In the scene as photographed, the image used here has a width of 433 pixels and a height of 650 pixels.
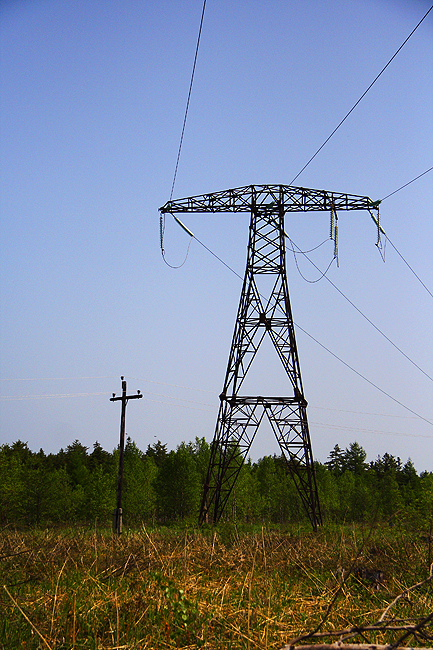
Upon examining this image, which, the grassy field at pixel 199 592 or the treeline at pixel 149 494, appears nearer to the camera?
the grassy field at pixel 199 592

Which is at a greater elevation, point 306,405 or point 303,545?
point 306,405

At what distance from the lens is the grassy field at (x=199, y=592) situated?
5383mm

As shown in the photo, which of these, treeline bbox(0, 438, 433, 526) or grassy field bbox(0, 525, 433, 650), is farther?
treeline bbox(0, 438, 433, 526)

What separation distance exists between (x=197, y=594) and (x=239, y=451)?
1290cm

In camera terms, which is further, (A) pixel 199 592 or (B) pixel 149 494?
(B) pixel 149 494

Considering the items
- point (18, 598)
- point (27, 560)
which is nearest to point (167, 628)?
point (18, 598)

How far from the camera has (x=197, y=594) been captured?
6852mm

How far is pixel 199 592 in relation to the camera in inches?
274

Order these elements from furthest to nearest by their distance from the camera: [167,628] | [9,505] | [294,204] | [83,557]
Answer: [9,505] → [294,204] → [83,557] → [167,628]

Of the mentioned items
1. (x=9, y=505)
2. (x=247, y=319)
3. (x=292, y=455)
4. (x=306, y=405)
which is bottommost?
(x=9, y=505)

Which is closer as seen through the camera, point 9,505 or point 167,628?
point 167,628

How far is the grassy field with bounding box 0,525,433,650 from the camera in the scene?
212 inches

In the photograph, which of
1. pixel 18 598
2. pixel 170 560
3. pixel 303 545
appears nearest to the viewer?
pixel 18 598

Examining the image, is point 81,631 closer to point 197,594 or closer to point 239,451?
point 197,594
